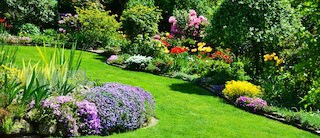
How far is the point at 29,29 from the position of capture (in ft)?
64.1

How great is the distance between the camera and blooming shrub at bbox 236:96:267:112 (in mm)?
9258

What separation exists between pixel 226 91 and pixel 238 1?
265 centimetres

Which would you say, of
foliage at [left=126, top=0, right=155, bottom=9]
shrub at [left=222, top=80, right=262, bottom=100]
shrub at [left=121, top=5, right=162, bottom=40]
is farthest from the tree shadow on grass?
foliage at [left=126, top=0, right=155, bottom=9]

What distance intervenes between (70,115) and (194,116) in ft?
9.63

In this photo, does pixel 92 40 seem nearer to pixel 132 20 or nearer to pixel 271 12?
pixel 132 20

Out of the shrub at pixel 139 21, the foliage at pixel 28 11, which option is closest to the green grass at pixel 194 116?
the shrub at pixel 139 21

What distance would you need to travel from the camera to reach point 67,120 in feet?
21.0

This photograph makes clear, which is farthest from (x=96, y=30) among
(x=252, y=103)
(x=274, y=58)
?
(x=252, y=103)

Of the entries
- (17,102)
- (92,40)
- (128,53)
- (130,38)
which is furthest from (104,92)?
(92,40)

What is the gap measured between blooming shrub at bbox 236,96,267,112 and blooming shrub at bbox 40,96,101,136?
405 centimetres

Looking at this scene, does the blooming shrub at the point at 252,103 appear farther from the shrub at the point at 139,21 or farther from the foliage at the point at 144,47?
the shrub at the point at 139,21

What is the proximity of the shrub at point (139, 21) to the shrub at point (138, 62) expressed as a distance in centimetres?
222

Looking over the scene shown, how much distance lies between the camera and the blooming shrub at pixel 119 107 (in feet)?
22.2

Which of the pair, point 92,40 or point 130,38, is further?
point 92,40
